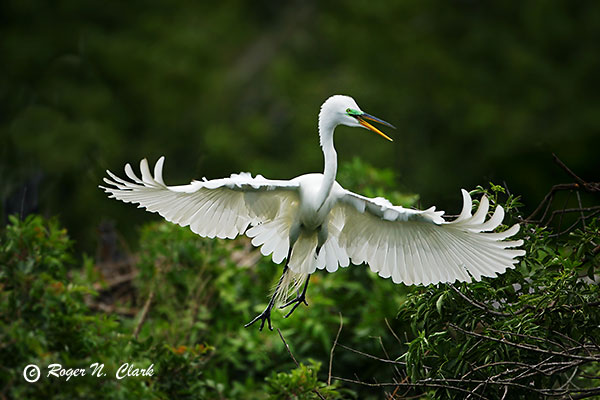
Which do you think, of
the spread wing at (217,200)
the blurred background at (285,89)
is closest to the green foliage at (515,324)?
the spread wing at (217,200)

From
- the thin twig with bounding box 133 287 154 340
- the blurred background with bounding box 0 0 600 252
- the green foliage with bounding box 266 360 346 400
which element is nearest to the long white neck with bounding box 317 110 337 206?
the green foliage with bounding box 266 360 346 400

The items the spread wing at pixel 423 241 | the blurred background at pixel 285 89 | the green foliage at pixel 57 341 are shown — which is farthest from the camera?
the blurred background at pixel 285 89

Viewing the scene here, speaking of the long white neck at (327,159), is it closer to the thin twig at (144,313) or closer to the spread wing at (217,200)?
the spread wing at (217,200)

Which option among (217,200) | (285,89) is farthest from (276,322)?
(285,89)

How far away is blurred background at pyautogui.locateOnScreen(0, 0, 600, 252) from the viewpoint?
873 cm

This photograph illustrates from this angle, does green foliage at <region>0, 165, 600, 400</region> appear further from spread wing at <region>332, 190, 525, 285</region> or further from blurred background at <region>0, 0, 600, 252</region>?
blurred background at <region>0, 0, 600, 252</region>

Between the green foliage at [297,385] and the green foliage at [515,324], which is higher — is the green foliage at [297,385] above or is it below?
below

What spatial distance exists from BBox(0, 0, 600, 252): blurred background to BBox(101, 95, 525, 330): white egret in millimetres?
2642

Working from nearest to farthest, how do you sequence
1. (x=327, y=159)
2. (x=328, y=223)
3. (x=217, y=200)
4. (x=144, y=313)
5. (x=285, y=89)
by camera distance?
(x=327, y=159) < (x=217, y=200) < (x=328, y=223) < (x=144, y=313) < (x=285, y=89)

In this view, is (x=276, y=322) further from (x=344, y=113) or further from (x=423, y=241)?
(x=344, y=113)

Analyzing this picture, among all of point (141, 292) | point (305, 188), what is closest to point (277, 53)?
point (141, 292)

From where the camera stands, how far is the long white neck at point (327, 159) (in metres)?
3.59

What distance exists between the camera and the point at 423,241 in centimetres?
371

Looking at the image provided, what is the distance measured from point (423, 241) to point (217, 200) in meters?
0.95
